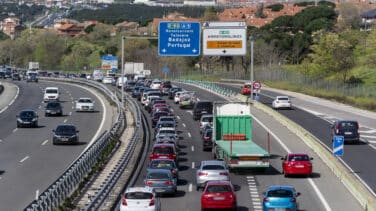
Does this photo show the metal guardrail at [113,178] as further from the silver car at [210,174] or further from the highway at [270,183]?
the silver car at [210,174]

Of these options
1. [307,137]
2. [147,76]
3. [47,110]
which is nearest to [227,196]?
[307,137]

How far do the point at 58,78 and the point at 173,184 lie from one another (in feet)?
354

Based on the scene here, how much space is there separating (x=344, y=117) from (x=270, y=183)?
1442 inches

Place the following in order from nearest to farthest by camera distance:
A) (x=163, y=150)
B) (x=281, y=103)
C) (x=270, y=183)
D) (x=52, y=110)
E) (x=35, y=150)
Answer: (x=270, y=183) < (x=163, y=150) < (x=35, y=150) < (x=52, y=110) < (x=281, y=103)

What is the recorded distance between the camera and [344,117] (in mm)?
74000

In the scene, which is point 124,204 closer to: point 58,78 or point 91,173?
point 91,173

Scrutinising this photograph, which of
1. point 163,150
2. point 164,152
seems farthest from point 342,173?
point 163,150

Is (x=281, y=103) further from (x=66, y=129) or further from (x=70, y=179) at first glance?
(x=70, y=179)

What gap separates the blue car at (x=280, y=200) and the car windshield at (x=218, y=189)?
1.48 metres

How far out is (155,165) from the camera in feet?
126

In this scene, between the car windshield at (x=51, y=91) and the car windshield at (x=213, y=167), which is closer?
the car windshield at (x=213, y=167)

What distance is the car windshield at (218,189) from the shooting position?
30.7 m

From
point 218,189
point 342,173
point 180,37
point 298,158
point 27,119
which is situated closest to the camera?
point 218,189

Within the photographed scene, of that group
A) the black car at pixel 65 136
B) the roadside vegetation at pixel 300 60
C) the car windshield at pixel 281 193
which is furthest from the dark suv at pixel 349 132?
the roadside vegetation at pixel 300 60
